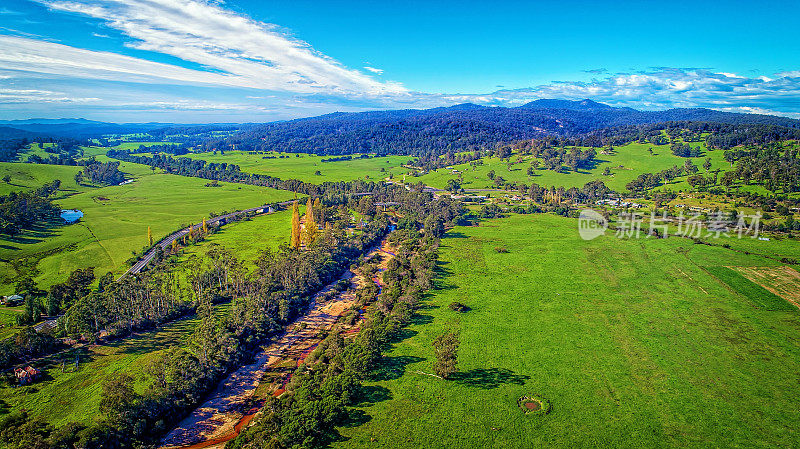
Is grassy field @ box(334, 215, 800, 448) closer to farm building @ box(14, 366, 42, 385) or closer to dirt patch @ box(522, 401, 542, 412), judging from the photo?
dirt patch @ box(522, 401, 542, 412)

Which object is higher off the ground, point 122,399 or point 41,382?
point 122,399

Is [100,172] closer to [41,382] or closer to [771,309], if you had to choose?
[41,382]

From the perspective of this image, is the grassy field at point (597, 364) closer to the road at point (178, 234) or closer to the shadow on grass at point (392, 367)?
the shadow on grass at point (392, 367)

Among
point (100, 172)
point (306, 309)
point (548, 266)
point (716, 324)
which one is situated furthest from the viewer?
point (100, 172)

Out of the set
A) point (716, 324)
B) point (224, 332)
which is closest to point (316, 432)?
point (224, 332)

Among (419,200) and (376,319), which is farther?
(419,200)

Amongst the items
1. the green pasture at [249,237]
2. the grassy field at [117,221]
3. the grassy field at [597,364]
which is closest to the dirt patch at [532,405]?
the grassy field at [597,364]

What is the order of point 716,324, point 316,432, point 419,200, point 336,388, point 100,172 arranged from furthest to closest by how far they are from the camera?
point 100,172
point 419,200
point 716,324
point 336,388
point 316,432
